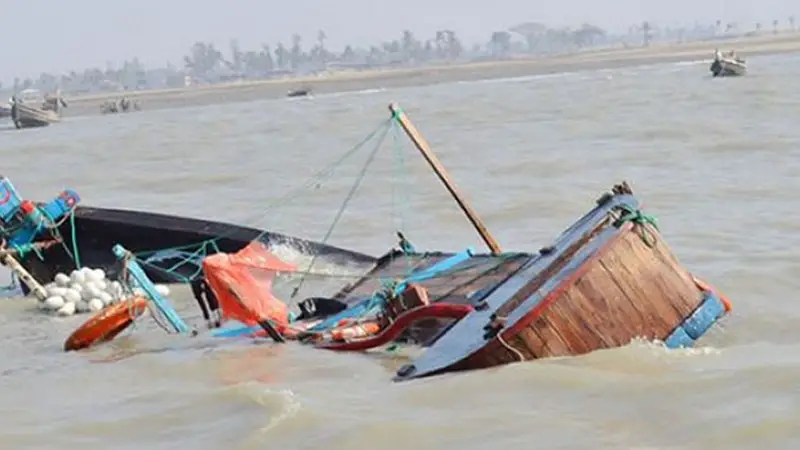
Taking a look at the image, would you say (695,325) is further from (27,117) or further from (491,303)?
(27,117)

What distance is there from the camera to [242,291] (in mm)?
9555

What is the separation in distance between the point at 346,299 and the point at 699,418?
13.6 ft

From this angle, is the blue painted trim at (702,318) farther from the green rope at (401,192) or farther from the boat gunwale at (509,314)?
the green rope at (401,192)

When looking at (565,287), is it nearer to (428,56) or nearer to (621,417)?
(621,417)

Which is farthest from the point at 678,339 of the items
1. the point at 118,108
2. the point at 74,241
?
the point at 118,108

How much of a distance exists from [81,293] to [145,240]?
1.19m

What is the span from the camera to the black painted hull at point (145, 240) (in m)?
12.7

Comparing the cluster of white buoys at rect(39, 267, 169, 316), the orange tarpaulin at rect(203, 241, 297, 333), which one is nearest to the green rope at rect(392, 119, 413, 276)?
the cluster of white buoys at rect(39, 267, 169, 316)

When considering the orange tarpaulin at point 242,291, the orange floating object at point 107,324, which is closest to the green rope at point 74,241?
the orange floating object at point 107,324

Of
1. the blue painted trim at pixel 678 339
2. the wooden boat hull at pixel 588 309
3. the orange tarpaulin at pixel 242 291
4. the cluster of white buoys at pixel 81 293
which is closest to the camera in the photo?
the wooden boat hull at pixel 588 309

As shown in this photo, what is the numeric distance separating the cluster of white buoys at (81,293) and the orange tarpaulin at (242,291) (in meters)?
Result: 2.09

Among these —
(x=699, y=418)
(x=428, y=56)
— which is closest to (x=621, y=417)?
(x=699, y=418)

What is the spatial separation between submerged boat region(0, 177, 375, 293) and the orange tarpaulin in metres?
2.39

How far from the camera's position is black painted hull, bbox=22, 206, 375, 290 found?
1267 cm
